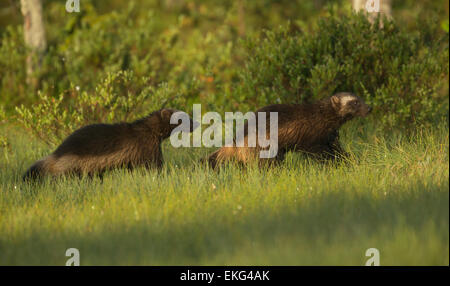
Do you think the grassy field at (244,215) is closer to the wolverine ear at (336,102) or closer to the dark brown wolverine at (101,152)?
the dark brown wolverine at (101,152)

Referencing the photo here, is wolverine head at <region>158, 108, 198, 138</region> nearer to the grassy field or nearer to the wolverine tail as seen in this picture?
the grassy field

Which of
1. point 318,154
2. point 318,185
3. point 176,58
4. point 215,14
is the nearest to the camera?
point 318,185

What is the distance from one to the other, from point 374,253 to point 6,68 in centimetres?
926

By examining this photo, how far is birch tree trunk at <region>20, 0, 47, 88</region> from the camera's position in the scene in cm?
1127

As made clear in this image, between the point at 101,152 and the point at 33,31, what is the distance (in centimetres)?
579

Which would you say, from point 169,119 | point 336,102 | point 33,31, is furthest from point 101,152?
point 33,31

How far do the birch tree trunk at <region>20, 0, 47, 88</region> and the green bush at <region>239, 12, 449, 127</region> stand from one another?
15.4ft

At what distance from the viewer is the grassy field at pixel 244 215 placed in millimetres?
4227

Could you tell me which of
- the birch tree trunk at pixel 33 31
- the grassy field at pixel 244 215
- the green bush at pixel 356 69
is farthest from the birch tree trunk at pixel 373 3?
the birch tree trunk at pixel 33 31

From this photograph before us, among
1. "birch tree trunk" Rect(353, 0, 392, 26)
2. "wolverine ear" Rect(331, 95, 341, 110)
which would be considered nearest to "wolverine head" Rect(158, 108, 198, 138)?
"wolverine ear" Rect(331, 95, 341, 110)

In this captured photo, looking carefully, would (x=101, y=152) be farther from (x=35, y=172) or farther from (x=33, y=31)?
(x=33, y=31)

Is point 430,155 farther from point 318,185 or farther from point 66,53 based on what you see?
point 66,53
